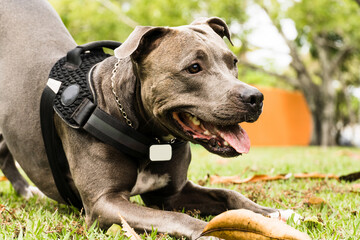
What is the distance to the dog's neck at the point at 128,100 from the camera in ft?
9.20

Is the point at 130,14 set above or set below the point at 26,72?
below

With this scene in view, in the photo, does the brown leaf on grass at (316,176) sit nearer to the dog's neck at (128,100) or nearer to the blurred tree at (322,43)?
the dog's neck at (128,100)

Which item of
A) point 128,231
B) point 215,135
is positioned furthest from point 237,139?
point 128,231

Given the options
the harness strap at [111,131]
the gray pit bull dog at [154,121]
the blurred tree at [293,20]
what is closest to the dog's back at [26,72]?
the gray pit bull dog at [154,121]

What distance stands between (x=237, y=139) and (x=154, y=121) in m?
0.55

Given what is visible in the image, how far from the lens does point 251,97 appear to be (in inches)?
96.3

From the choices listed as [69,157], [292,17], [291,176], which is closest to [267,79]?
[292,17]

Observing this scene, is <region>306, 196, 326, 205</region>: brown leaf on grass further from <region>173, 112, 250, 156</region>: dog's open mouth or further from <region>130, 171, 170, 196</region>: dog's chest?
<region>130, 171, 170, 196</region>: dog's chest

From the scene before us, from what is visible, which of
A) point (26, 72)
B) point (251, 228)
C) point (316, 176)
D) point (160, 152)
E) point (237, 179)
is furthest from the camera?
point (316, 176)

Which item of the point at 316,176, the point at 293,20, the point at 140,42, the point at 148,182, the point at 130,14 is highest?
the point at 140,42

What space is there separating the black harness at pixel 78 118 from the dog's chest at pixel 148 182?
6.0 inches

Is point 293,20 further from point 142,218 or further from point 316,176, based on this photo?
point 142,218

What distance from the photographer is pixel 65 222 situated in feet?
8.96

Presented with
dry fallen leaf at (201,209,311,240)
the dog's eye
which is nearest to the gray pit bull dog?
the dog's eye
